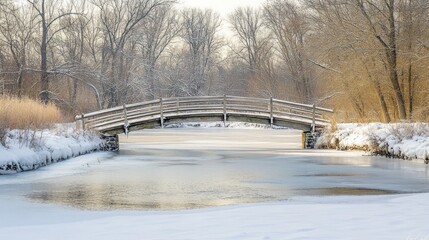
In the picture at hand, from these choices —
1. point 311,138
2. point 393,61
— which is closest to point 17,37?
point 311,138

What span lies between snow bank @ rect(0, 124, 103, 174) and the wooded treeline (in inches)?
172

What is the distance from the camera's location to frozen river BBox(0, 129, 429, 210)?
38.4 ft

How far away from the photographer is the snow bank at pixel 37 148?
56.4ft

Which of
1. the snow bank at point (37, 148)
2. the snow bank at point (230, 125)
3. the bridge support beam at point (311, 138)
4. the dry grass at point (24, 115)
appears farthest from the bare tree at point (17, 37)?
the snow bank at point (230, 125)

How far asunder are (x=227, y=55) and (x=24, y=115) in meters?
57.2

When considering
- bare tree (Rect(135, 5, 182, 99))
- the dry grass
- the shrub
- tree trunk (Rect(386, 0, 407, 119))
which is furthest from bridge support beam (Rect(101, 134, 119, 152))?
bare tree (Rect(135, 5, 182, 99))

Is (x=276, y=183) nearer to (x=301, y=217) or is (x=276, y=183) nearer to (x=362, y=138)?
(x=301, y=217)

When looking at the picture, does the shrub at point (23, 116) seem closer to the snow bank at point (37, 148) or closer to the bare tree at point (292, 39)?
the snow bank at point (37, 148)

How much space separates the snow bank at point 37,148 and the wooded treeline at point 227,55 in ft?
14.3

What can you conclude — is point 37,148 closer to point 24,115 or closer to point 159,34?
point 24,115

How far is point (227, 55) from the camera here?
7725 centimetres

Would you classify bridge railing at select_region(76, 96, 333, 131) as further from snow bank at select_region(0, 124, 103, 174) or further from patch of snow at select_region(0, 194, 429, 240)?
patch of snow at select_region(0, 194, 429, 240)

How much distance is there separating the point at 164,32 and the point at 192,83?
6.21 m

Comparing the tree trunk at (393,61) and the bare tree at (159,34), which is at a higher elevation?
the bare tree at (159,34)
